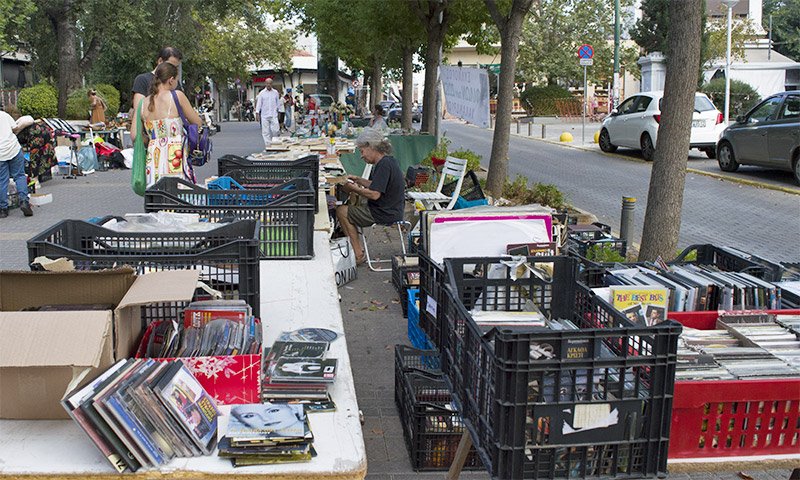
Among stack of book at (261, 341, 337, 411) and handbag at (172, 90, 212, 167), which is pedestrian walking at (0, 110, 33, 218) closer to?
handbag at (172, 90, 212, 167)

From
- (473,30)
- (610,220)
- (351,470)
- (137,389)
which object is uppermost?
(473,30)

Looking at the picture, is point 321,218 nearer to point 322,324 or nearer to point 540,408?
point 322,324

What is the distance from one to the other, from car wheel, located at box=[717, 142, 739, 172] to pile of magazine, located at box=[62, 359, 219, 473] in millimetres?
17165

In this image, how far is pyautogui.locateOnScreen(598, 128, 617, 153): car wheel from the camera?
24094 millimetres

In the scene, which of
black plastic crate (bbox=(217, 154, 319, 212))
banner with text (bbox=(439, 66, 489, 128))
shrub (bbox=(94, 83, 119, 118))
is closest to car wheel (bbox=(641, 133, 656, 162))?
banner with text (bbox=(439, 66, 489, 128))

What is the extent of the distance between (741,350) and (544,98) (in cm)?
4777

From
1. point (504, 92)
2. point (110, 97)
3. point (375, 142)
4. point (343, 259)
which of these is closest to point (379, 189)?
point (375, 142)

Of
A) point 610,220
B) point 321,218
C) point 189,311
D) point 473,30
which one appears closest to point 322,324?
point 189,311

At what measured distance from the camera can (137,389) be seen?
2559 millimetres

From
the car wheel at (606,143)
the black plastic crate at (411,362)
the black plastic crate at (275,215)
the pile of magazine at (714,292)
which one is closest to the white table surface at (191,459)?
the black plastic crate at (411,362)

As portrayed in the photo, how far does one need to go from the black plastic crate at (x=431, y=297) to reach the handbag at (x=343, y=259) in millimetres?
3998

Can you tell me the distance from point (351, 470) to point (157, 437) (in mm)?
585

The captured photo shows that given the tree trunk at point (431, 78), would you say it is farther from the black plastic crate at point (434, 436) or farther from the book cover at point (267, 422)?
the book cover at point (267, 422)

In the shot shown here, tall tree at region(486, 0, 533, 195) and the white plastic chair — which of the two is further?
tall tree at region(486, 0, 533, 195)
